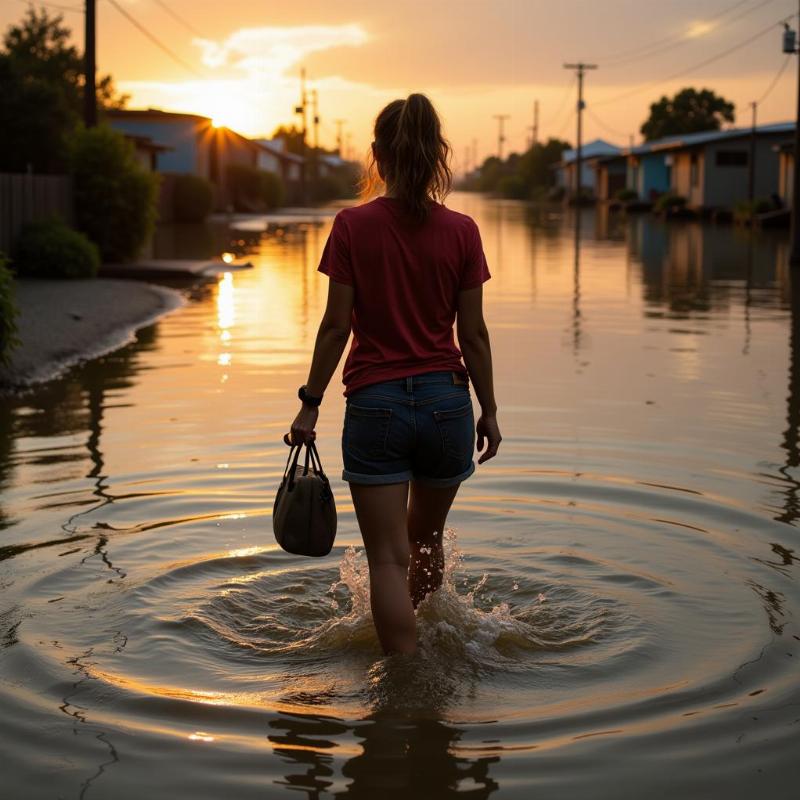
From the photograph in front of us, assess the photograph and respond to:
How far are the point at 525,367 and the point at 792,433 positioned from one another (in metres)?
3.62

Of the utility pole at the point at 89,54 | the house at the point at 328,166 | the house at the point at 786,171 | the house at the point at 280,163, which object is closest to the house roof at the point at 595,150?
the house at the point at 280,163

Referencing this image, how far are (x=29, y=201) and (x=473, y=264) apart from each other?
20.0 m

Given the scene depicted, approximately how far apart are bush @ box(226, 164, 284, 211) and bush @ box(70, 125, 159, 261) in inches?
1728

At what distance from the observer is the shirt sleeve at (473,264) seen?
4.44m

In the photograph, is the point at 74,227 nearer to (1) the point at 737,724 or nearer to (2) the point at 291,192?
(1) the point at 737,724

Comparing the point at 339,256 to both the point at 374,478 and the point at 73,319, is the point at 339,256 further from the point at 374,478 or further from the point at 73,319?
the point at 73,319

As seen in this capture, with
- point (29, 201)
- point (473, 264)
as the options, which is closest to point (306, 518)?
point (473, 264)

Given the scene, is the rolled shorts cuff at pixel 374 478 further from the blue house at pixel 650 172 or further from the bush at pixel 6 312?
the blue house at pixel 650 172

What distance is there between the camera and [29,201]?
75.8 feet

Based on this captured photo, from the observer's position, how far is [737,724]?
170 inches

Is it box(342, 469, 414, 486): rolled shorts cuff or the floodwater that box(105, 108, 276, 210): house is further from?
box(342, 469, 414, 486): rolled shorts cuff

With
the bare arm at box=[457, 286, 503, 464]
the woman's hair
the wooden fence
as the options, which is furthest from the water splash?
the wooden fence

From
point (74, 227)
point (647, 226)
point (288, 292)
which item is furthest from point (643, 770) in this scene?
point (647, 226)

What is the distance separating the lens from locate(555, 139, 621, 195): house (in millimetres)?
106438
